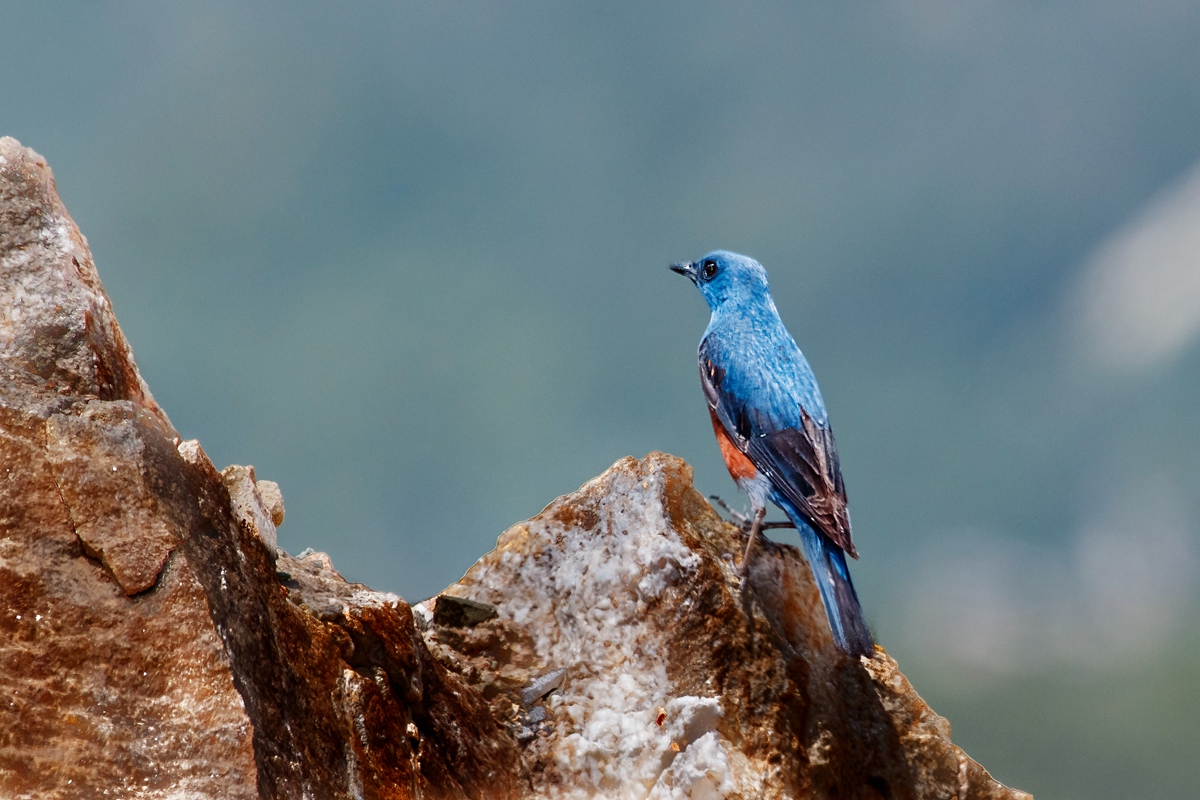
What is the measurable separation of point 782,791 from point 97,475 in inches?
165

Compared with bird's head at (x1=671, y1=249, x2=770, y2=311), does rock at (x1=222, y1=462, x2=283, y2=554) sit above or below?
below

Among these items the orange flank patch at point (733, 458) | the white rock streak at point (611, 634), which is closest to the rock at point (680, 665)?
the white rock streak at point (611, 634)

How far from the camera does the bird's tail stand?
6285 millimetres

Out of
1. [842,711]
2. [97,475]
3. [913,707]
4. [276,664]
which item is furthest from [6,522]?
[913,707]

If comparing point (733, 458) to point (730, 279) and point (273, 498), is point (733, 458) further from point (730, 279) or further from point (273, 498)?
point (273, 498)

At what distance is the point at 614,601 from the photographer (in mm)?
6332

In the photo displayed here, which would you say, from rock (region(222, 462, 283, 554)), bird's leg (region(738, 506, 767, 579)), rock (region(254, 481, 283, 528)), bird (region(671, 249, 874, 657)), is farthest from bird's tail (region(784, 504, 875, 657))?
rock (region(254, 481, 283, 528))

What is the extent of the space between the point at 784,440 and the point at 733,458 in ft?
1.55

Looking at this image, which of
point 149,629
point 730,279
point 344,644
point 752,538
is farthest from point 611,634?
point 730,279

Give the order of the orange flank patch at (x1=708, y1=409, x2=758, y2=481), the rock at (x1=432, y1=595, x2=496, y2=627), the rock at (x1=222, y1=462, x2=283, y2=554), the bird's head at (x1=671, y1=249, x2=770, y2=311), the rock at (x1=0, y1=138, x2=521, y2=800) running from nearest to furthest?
the rock at (x1=0, y1=138, x2=521, y2=800) < the rock at (x1=222, y1=462, x2=283, y2=554) < the rock at (x1=432, y1=595, x2=496, y2=627) < the orange flank patch at (x1=708, y1=409, x2=758, y2=481) < the bird's head at (x1=671, y1=249, x2=770, y2=311)

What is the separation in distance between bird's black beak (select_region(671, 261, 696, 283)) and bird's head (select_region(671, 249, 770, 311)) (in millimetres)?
63

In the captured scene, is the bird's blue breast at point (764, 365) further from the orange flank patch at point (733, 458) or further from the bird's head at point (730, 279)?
the orange flank patch at point (733, 458)

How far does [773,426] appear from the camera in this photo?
292 inches

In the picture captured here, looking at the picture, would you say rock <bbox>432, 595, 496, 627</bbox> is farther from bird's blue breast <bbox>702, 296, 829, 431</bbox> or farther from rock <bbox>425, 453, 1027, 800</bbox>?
bird's blue breast <bbox>702, 296, 829, 431</bbox>
